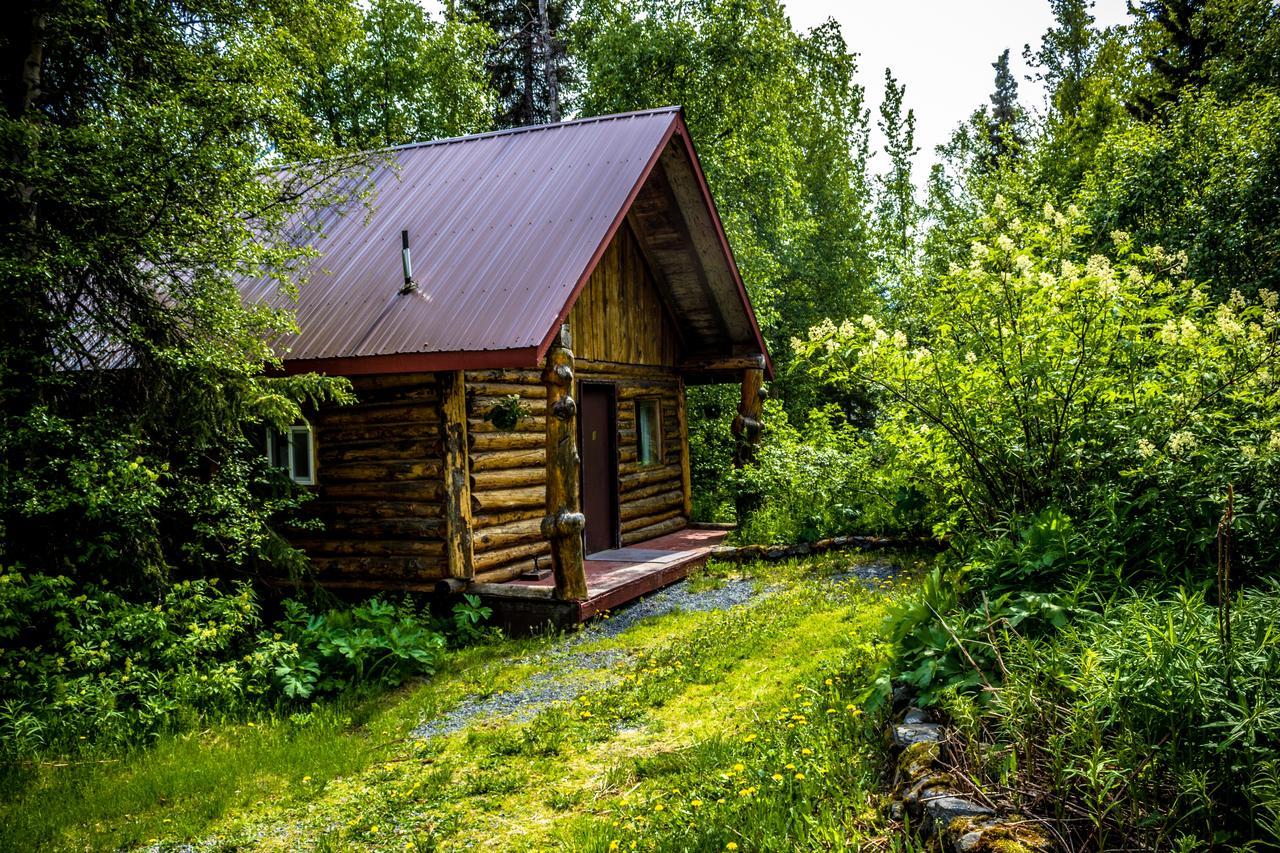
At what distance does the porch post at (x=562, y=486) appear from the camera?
26.7 feet

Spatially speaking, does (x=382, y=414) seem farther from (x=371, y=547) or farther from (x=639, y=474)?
(x=639, y=474)

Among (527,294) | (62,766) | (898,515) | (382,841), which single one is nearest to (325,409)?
(527,294)

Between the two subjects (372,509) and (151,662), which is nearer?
(151,662)

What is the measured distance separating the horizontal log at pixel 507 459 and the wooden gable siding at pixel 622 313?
161 cm

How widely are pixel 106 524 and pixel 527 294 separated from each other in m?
4.29

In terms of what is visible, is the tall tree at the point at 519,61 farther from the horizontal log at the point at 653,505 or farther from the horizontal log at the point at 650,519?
the horizontal log at the point at 650,519

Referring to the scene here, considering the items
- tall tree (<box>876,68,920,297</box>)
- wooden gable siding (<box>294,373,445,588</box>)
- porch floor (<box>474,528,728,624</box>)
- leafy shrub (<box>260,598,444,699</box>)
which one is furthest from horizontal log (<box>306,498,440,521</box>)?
tall tree (<box>876,68,920,297</box>)

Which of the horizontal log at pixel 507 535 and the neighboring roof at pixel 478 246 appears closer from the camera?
the neighboring roof at pixel 478 246

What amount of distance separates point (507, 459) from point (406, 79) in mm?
18413

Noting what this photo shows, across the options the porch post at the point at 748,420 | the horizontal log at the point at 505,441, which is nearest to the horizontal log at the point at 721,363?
the porch post at the point at 748,420

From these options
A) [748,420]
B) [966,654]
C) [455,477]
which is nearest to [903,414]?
[966,654]

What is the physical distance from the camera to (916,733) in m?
4.00

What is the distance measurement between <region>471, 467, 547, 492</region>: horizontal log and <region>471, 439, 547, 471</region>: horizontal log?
5 centimetres

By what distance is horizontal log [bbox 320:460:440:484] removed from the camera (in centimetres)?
869
